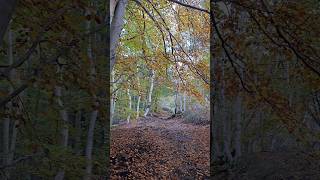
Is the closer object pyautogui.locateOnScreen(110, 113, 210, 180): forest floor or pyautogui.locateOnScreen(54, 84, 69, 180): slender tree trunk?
pyautogui.locateOnScreen(54, 84, 69, 180): slender tree trunk

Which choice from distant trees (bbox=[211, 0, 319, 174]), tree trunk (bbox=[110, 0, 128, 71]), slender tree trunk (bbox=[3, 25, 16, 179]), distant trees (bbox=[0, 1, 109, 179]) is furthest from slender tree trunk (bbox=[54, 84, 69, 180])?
distant trees (bbox=[211, 0, 319, 174])

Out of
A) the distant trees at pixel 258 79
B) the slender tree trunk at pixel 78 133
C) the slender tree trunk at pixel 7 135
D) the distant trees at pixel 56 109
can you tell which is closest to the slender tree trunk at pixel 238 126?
the distant trees at pixel 258 79

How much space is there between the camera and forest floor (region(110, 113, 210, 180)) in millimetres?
2801

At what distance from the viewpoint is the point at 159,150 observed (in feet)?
9.56

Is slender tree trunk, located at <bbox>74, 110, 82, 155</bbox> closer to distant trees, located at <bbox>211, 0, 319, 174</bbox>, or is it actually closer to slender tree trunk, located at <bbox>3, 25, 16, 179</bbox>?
slender tree trunk, located at <bbox>3, 25, 16, 179</bbox>

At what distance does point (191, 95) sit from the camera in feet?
9.56

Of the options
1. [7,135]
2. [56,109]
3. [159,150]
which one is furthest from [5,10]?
[159,150]

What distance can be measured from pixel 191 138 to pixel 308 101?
914mm

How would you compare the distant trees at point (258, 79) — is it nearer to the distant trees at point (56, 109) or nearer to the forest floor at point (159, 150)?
the forest floor at point (159, 150)

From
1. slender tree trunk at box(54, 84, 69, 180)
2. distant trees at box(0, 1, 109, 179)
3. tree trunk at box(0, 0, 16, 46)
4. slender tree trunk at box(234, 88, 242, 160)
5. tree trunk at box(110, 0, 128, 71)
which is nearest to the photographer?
tree trunk at box(0, 0, 16, 46)

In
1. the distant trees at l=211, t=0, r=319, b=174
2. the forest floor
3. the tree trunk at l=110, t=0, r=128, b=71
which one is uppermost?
the tree trunk at l=110, t=0, r=128, b=71

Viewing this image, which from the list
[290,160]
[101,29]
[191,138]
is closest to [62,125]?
[101,29]

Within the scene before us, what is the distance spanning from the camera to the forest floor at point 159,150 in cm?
280

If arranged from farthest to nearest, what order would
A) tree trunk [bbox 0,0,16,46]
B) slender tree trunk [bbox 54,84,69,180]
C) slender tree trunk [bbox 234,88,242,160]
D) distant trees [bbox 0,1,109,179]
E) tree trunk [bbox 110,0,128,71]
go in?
1. tree trunk [bbox 110,0,128,71]
2. slender tree trunk [bbox 234,88,242,160]
3. slender tree trunk [bbox 54,84,69,180]
4. distant trees [bbox 0,1,109,179]
5. tree trunk [bbox 0,0,16,46]
